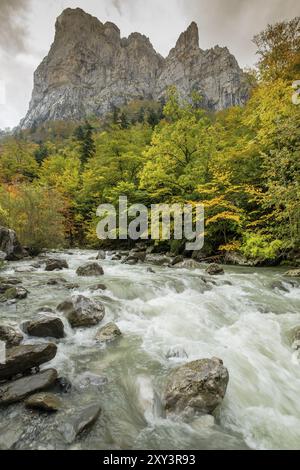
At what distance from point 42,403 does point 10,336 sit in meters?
1.62

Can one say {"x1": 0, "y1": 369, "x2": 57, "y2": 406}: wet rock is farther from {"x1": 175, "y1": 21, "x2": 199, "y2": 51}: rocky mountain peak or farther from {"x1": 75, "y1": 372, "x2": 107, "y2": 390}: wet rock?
{"x1": 175, "y1": 21, "x2": 199, "y2": 51}: rocky mountain peak

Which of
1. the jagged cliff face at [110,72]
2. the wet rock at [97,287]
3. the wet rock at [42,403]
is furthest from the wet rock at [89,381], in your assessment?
the jagged cliff face at [110,72]

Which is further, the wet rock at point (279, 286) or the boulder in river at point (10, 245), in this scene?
the boulder in river at point (10, 245)

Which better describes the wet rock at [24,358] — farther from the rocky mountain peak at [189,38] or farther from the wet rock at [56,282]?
the rocky mountain peak at [189,38]

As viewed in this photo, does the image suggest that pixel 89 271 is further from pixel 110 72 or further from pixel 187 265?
pixel 110 72

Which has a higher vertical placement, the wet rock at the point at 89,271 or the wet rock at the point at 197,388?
the wet rock at the point at 89,271

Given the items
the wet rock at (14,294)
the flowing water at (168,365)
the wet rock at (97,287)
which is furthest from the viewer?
the wet rock at (97,287)

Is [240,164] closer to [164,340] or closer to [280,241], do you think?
[280,241]

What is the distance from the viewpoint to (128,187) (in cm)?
1855

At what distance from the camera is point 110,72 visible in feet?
439

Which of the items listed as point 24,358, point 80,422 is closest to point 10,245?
point 24,358

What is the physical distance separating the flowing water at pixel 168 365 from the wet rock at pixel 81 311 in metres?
0.20

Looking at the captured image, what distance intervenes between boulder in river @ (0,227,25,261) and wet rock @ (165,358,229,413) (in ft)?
38.7

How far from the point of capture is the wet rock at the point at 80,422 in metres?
2.92
